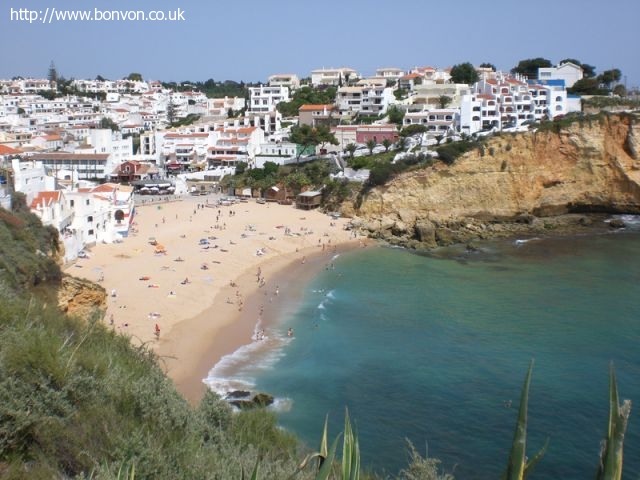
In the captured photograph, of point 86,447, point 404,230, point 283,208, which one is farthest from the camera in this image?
point 283,208

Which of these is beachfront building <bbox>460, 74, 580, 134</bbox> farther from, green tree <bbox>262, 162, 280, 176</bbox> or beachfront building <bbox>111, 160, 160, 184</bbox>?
beachfront building <bbox>111, 160, 160, 184</bbox>

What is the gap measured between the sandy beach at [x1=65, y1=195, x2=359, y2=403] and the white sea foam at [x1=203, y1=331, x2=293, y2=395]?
33 cm

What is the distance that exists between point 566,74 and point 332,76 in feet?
93.9

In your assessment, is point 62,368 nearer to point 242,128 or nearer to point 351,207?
point 351,207

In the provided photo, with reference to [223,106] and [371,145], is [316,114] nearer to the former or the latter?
→ [371,145]

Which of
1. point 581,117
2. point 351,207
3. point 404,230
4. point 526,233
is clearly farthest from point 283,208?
point 581,117

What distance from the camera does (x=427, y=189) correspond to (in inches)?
1642

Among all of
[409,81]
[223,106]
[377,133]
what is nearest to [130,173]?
[377,133]

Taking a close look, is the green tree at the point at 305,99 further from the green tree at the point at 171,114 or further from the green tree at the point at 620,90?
the green tree at the point at 620,90

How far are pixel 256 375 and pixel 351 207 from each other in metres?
26.1

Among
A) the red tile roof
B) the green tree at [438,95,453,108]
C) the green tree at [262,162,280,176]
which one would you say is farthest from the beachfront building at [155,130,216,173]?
the red tile roof

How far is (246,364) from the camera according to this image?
19125 mm

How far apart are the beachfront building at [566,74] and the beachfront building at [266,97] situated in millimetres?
26768

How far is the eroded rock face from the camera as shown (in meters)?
16.9
